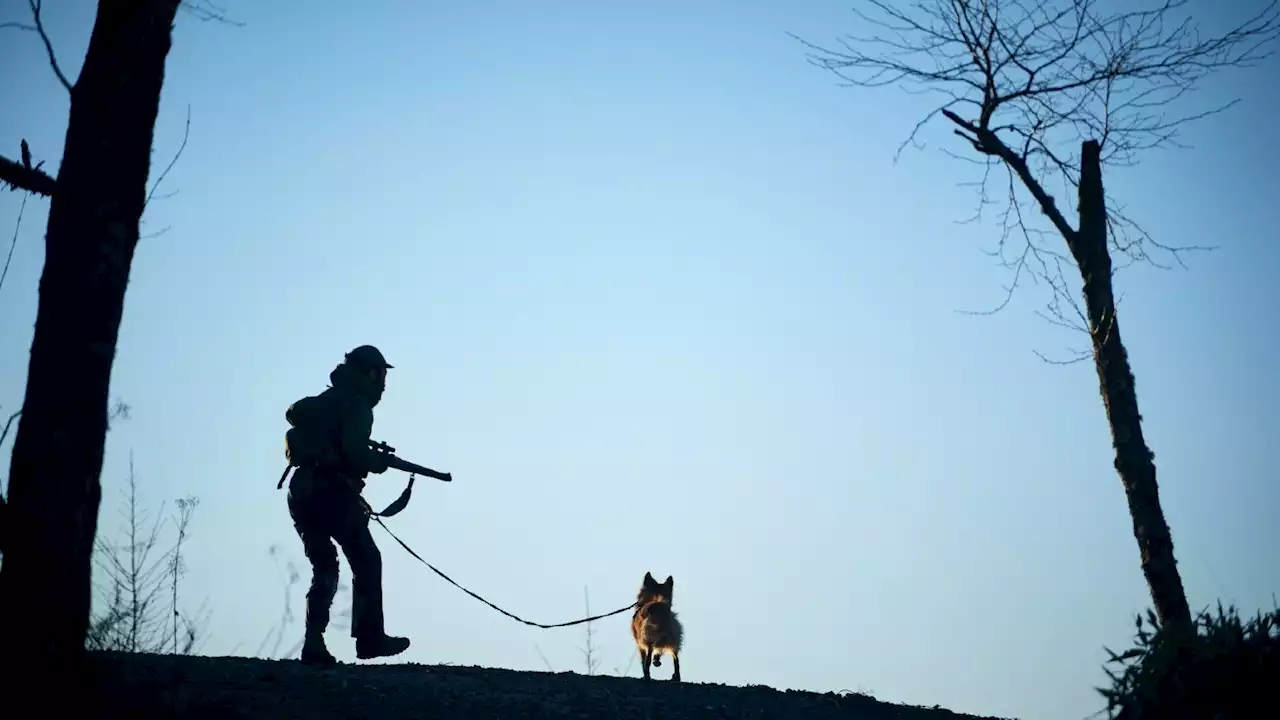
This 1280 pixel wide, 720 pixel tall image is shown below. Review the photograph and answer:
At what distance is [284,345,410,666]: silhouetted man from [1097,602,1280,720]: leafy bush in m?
6.74

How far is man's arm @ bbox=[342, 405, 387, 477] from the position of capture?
10.1 m

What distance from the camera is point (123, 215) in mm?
6340

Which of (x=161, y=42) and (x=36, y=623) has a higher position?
(x=161, y=42)

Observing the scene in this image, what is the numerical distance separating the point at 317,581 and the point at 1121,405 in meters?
8.28

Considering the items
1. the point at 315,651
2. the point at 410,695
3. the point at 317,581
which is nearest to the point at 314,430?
the point at 317,581

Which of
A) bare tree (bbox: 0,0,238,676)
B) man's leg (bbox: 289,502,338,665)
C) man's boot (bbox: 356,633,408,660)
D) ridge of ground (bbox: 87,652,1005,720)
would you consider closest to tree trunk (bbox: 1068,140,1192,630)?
ridge of ground (bbox: 87,652,1005,720)

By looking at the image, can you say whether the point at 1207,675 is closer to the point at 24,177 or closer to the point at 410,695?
the point at 410,695

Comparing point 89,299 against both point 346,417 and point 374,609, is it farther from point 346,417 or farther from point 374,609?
point 374,609

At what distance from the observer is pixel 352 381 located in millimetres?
10438

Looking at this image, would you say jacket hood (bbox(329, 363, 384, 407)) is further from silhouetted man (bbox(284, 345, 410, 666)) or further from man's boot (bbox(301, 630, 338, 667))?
man's boot (bbox(301, 630, 338, 667))

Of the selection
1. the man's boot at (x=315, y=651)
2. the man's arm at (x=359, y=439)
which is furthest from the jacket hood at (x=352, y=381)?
the man's boot at (x=315, y=651)

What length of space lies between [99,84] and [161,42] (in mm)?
507

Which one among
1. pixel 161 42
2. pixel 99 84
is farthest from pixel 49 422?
pixel 161 42

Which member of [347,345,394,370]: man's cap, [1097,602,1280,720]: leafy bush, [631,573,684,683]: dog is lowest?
[1097,602,1280,720]: leafy bush
